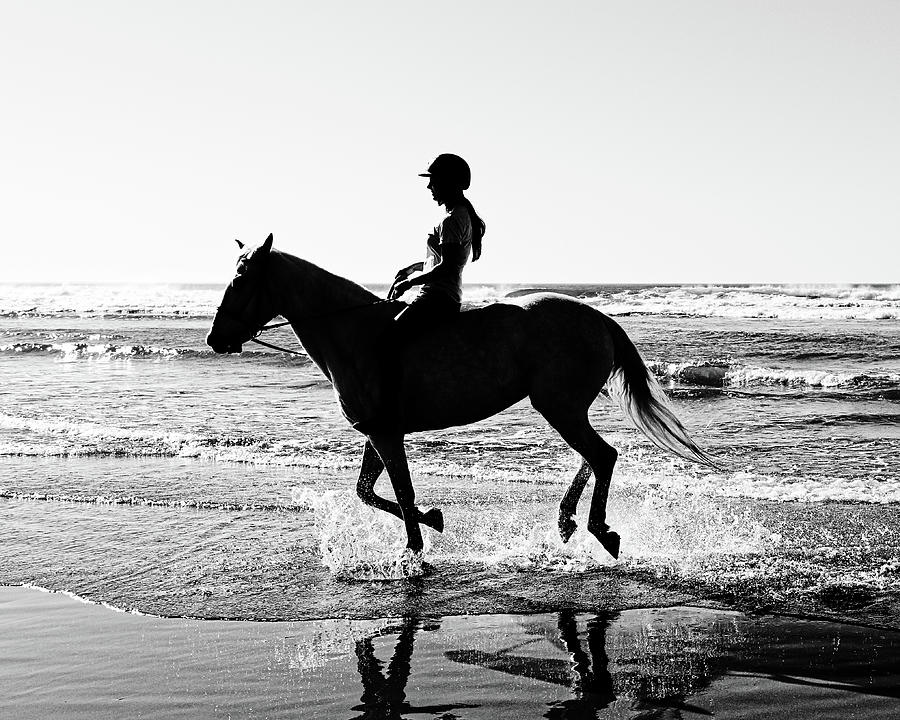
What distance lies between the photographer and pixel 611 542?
5875mm

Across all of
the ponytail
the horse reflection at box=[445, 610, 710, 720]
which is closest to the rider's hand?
the ponytail

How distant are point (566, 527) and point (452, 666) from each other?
6.92ft

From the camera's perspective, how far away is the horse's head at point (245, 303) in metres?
5.95

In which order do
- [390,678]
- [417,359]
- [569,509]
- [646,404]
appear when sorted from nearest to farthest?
[390,678] < [417,359] < [569,509] < [646,404]

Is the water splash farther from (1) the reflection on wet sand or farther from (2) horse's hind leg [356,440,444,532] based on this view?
(1) the reflection on wet sand

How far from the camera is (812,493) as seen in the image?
26.1ft

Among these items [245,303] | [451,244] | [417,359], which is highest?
[451,244]

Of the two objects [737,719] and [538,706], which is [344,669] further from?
[737,719]

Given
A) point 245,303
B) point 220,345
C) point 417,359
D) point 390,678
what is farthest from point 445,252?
point 390,678

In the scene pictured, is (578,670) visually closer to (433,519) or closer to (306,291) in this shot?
(433,519)

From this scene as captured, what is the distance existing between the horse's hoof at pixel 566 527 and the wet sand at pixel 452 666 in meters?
1.04

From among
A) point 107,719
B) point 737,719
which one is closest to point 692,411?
point 737,719

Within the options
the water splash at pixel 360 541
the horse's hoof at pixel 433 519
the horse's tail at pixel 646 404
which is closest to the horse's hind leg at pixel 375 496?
the horse's hoof at pixel 433 519

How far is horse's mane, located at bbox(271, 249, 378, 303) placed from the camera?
613 centimetres
